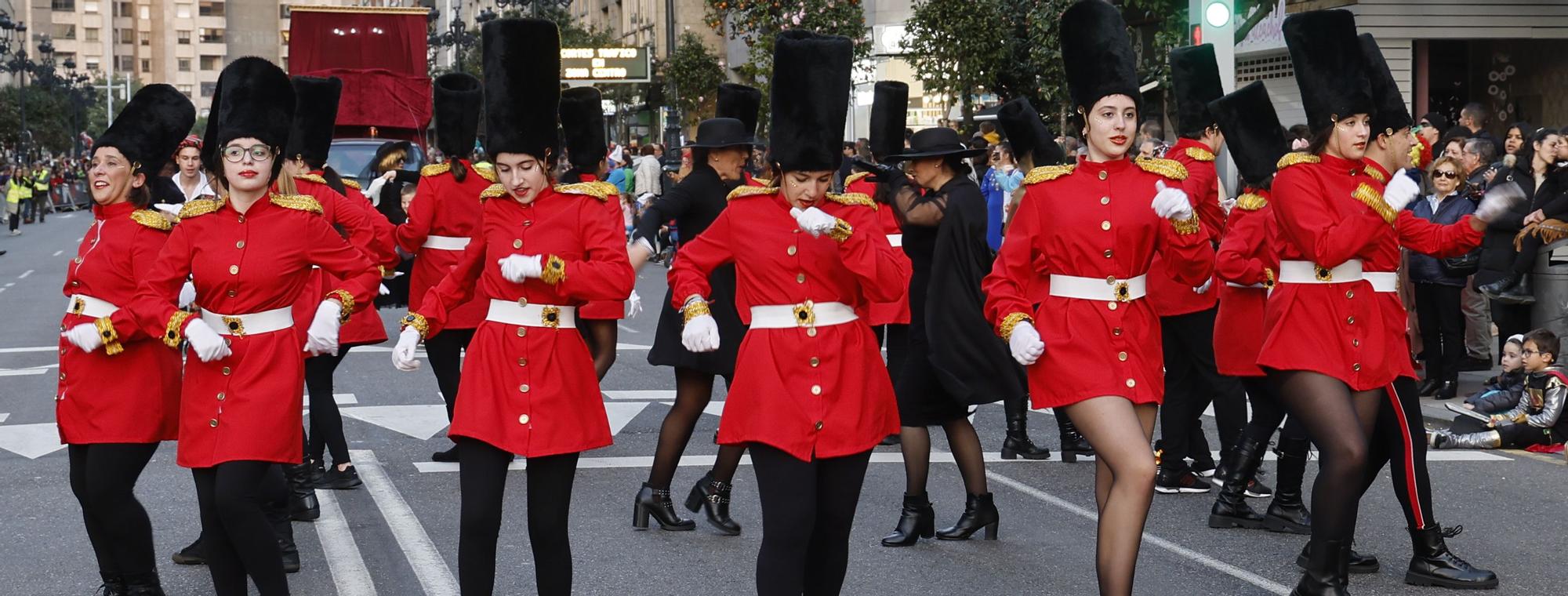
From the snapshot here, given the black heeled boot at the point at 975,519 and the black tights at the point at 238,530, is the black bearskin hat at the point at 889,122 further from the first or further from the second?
the black tights at the point at 238,530

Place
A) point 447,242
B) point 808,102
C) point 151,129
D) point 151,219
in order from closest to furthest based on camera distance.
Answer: point 808,102 < point 151,219 < point 151,129 < point 447,242

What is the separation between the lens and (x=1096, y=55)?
5.95 meters

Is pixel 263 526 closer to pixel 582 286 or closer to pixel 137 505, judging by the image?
pixel 137 505

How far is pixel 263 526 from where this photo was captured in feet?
19.0

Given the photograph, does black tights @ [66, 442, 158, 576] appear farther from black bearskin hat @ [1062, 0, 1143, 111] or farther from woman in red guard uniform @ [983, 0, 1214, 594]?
black bearskin hat @ [1062, 0, 1143, 111]

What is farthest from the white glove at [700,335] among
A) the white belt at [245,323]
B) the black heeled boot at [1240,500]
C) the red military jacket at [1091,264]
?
the black heeled boot at [1240,500]

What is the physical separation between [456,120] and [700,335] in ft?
14.8

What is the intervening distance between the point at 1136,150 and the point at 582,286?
1106 cm

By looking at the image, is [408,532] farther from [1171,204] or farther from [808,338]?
[1171,204]

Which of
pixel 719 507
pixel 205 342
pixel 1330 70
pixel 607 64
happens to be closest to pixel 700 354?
pixel 719 507

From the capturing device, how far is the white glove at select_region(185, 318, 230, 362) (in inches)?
222

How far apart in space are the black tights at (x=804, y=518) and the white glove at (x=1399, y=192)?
7.06ft

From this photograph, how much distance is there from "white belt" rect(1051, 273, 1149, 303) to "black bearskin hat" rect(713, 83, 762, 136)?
358 centimetres

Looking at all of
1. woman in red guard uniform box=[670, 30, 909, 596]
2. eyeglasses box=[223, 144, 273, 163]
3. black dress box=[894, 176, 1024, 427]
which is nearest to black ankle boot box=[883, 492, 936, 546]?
black dress box=[894, 176, 1024, 427]
